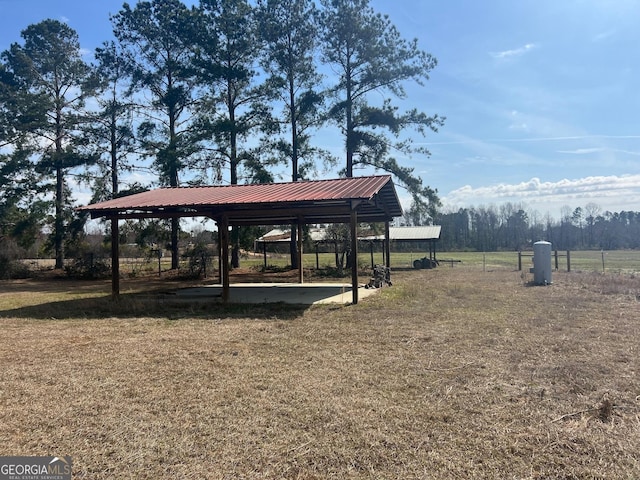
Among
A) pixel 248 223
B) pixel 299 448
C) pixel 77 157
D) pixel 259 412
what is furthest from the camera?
pixel 77 157

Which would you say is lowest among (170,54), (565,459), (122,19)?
(565,459)

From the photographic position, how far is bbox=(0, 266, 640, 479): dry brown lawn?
3.06 metres

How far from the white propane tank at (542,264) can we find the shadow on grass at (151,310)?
873 cm

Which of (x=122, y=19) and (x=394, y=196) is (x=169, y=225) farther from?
(x=394, y=196)

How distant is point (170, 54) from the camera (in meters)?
23.0

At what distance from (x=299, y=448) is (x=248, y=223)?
15.2 m

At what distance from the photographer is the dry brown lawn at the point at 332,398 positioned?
10.0 feet

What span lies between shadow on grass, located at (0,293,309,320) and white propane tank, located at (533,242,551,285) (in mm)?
8732

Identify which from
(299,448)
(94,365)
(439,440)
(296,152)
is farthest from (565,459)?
(296,152)

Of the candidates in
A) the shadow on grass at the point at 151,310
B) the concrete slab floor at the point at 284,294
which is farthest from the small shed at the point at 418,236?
the shadow on grass at the point at 151,310

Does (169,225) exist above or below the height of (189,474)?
above

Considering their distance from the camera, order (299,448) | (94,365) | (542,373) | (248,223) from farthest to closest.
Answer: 1. (248,223)
2. (94,365)
3. (542,373)
4. (299,448)

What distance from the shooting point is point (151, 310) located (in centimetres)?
1073

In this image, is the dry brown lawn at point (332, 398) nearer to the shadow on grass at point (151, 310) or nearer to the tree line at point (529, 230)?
the shadow on grass at point (151, 310)
